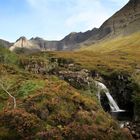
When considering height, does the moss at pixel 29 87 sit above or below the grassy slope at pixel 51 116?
above

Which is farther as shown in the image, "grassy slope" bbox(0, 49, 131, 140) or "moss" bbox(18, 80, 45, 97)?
"moss" bbox(18, 80, 45, 97)

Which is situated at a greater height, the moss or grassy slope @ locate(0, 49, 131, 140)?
the moss

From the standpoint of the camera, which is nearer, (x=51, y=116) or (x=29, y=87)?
(x=51, y=116)

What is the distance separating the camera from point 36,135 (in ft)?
125

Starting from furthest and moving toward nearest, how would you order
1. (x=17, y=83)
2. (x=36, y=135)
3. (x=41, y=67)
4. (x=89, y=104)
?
(x=41, y=67)
(x=17, y=83)
(x=89, y=104)
(x=36, y=135)

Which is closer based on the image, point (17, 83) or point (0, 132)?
point (0, 132)

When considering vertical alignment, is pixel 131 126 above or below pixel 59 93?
below

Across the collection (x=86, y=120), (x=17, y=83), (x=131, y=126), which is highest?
(x=17, y=83)

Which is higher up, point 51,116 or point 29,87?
point 29,87

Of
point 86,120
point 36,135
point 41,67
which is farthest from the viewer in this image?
point 41,67

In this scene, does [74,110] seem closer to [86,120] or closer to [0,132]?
[86,120]

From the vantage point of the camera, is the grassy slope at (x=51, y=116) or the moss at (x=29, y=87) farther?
the moss at (x=29, y=87)

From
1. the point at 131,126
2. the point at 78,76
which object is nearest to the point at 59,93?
the point at 131,126

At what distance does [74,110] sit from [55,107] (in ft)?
7.73
